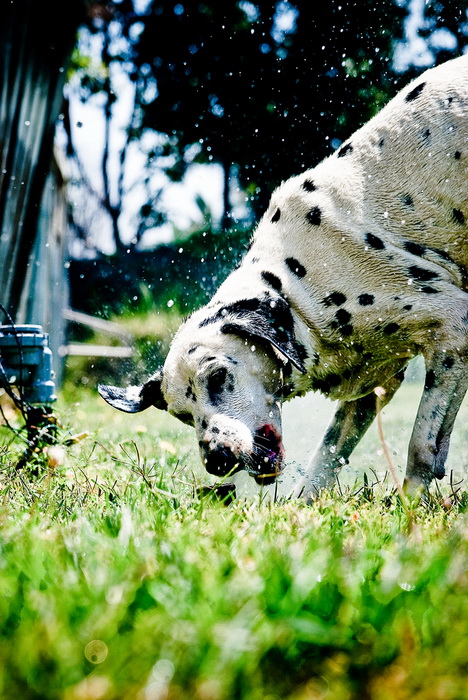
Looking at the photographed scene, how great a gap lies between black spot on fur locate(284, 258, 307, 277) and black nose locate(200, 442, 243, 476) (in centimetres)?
107

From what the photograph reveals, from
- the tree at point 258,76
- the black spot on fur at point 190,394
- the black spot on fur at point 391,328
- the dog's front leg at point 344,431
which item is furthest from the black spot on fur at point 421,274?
the tree at point 258,76

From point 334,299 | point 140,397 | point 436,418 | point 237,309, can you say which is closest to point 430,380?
point 436,418

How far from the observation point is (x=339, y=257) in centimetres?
374

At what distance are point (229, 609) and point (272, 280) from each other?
2429 mm

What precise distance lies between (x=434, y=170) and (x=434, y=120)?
30 centimetres

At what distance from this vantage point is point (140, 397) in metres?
3.92

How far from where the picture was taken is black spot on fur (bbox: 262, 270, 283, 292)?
3740 millimetres

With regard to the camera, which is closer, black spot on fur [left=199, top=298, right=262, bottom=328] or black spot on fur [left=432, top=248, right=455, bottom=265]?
black spot on fur [left=199, top=298, right=262, bottom=328]

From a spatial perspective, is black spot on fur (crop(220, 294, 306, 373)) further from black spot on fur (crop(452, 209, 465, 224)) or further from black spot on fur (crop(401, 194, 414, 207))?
black spot on fur (crop(452, 209, 465, 224))

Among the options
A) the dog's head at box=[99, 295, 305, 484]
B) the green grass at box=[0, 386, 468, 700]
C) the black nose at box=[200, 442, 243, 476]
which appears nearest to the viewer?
the green grass at box=[0, 386, 468, 700]

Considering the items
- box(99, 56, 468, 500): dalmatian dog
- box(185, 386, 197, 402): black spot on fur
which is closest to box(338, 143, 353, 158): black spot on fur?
box(99, 56, 468, 500): dalmatian dog

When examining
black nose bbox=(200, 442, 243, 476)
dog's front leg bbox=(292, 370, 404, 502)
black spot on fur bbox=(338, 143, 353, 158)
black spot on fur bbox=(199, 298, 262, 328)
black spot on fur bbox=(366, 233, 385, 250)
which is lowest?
dog's front leg bbox=(292, 370, 404, 502)

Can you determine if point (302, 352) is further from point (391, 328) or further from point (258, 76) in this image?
point (258, 76)

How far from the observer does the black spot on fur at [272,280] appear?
12.3 ft
